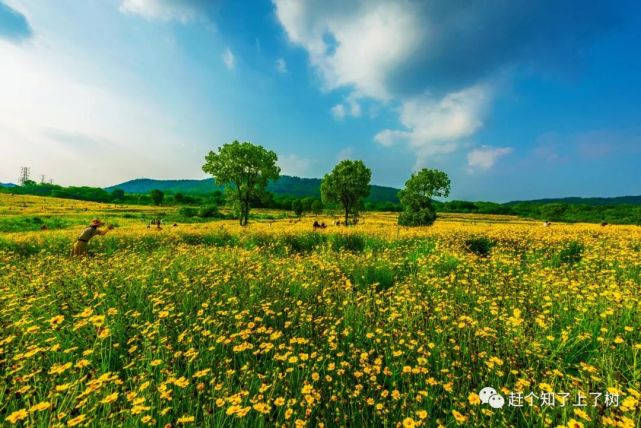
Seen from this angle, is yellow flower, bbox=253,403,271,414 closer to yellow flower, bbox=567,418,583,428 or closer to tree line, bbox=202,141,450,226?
yellow flower, bbox=567,418,583,428

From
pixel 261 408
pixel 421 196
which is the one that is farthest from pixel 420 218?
pixel 261 408

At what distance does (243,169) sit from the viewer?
2981 cm

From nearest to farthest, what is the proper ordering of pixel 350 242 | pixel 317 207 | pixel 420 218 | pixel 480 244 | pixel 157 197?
pixel 480 244, pixel 350 242, pixel 420 218, pixel 317 207, pixel 157 197

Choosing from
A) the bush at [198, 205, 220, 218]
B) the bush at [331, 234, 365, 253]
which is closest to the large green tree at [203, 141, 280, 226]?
the bush at [331, 234, 365, 253]

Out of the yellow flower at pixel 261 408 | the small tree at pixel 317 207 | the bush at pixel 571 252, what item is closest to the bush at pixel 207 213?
the small tree at pixel 317 207

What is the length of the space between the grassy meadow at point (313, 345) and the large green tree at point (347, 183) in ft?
88.1

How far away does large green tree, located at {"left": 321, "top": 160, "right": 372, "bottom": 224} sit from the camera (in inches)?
1400

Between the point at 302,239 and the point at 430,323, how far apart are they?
998cm

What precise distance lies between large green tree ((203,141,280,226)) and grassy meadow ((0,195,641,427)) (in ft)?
70.6

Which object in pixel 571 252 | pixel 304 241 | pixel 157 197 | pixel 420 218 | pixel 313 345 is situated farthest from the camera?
pixel 157 197

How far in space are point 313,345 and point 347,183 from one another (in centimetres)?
3249

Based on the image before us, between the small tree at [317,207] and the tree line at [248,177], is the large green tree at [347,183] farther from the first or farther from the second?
the small tree at [317,207]

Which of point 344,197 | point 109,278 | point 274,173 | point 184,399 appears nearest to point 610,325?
point 184,399

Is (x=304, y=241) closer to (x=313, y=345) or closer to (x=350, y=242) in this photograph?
(x=350, y=242)
